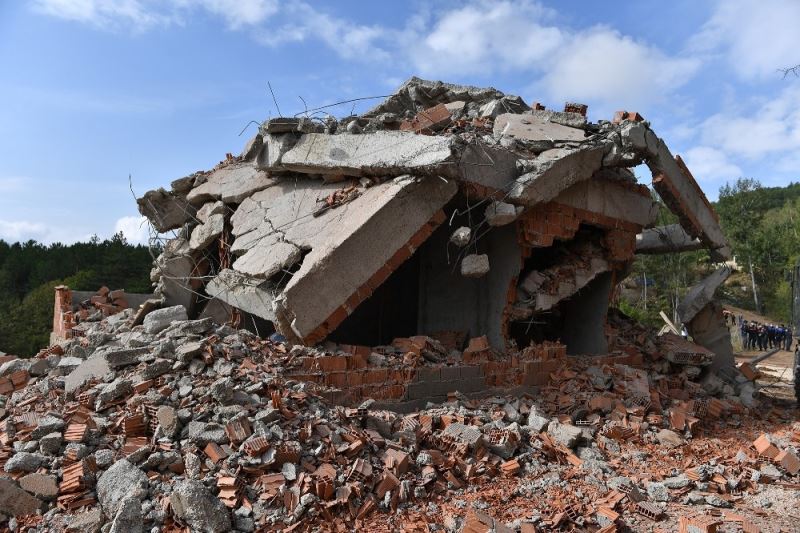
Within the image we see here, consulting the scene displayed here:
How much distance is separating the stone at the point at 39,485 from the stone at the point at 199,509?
→ 31.4 inches

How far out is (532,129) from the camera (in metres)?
7.49

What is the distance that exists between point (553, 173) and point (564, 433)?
288cm

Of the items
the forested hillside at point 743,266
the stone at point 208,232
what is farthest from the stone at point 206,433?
the forested hillside at point 743,266

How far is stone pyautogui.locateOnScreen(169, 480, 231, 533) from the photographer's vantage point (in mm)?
3555

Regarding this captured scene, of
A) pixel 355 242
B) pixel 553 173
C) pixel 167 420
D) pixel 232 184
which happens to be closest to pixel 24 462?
pixel 167 420

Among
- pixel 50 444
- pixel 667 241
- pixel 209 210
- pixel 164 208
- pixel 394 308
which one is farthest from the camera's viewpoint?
pixel 667 241

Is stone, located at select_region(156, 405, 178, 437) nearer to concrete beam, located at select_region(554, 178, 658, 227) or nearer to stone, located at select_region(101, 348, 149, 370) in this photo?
stone, located at select_region(101, 348, 149, 370)

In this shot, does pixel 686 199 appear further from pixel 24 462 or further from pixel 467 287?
pixel 24 462

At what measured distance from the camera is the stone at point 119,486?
3.70 meters

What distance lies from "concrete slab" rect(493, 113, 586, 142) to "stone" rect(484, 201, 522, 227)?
103 centimetres

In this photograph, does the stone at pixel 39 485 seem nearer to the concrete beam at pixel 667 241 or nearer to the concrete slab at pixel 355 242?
the concrete slab at pixel 355 242

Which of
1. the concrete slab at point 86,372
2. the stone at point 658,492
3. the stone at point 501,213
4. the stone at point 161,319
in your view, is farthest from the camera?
the stone at point 501,213

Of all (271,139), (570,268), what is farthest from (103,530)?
(570,268)

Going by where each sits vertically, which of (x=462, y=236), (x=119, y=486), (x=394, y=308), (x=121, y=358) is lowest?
(x=119, y=486)
